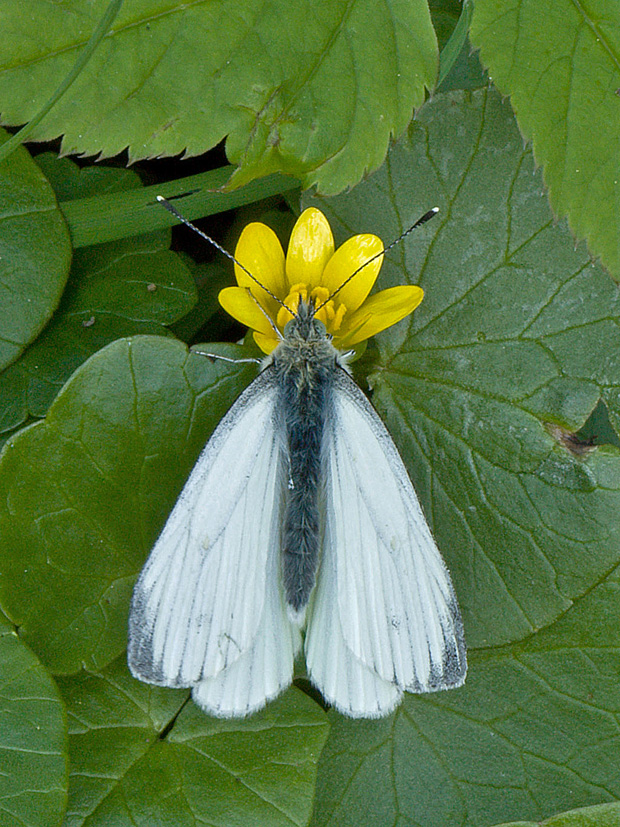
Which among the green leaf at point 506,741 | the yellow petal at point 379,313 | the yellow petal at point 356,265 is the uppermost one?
the yellow petal at point 356,265

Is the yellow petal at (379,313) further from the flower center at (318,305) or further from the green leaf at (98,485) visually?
the green leaf at (98,485)

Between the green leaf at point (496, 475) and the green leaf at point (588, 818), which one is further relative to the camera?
the green leaf at point (588, 818)

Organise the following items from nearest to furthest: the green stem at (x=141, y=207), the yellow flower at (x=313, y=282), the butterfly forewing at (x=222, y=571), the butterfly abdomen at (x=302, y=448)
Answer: the butterfly forewing at (x=222, y=571) < the butterfly abdomen at (x=302, y=448) < the yellow flower at (x=313, y=282) < the green stem at (x=141, y=207)

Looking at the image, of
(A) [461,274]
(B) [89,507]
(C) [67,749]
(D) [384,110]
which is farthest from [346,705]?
(D) [384,110]

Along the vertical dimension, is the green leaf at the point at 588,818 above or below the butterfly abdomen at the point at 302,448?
below

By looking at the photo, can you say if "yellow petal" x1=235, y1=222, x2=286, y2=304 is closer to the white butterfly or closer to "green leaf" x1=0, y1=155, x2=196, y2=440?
Answer: the white butterfly

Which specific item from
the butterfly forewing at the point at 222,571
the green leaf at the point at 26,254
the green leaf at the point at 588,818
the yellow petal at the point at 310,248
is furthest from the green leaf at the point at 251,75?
the green leaf at the point at 588,818

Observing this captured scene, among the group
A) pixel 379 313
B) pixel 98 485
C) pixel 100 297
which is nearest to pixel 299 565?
pixel 98 485

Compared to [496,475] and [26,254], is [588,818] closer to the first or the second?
[496,475]

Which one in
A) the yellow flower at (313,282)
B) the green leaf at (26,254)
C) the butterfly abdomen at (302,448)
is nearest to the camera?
the butterfly abdomen at (302,448)

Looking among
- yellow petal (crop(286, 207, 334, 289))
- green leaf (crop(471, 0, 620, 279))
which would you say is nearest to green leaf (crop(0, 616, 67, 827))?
yellow petal (crop(286, 207, 334, 289))
